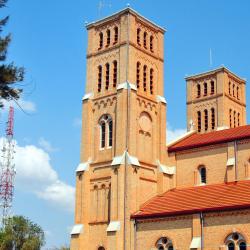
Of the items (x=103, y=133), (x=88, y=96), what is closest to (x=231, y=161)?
(x=103, y=133)

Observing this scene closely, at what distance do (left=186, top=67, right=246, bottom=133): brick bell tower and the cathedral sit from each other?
9536 millimetres

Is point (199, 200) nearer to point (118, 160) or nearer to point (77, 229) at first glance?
point (118, 160)

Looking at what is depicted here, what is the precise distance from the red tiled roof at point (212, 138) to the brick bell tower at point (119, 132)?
6.18 ft

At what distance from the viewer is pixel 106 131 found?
49938mm

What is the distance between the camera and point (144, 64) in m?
51.8

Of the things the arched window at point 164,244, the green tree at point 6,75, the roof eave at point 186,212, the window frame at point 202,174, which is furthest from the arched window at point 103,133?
the green tree at point 6,75

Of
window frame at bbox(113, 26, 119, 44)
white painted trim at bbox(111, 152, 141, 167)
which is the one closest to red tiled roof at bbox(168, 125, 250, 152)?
white painted trim at bbox(111, 152, 141, 167)

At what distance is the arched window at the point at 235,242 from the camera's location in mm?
38938

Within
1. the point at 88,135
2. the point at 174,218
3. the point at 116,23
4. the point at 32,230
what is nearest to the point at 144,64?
the point at 116,23

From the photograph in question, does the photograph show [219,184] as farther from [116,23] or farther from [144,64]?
[116,23]

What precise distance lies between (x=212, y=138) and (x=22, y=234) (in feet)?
158

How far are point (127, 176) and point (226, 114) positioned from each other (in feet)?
71.0

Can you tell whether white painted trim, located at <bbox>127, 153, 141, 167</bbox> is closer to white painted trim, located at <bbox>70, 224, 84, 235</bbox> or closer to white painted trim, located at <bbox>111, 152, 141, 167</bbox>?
white painted trim, located at <bbox>111, 152, 141, 167</bbox>

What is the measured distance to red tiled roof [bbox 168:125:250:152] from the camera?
4734 centimetres
